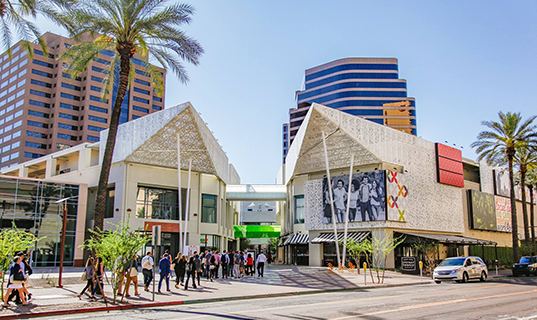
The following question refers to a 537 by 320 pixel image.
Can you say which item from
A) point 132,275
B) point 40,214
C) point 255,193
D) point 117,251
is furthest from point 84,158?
point 117,251

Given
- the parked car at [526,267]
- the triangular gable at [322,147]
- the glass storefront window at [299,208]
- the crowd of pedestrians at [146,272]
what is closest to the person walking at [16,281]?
the crowd of pedestrians at [146,272]

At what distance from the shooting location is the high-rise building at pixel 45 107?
88.8 m

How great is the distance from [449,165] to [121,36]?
3812cm

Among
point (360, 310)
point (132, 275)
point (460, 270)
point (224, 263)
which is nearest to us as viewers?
point (360, 310)

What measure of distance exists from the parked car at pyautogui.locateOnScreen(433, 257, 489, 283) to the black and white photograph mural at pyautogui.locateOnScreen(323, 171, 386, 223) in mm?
15300

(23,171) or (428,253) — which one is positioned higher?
(23,171)

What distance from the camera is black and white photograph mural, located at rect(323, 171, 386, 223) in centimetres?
4153

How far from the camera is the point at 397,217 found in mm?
41844

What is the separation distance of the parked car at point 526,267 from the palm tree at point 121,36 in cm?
2578

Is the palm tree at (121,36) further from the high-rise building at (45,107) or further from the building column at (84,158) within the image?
the high-rise building at (45,107)

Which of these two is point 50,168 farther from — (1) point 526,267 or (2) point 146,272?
(1) point 526,267

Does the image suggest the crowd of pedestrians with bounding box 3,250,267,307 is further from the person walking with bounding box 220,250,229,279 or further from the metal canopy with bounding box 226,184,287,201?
the metal canopy with bounding box 226,184,287,201

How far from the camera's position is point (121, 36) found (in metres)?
22.6

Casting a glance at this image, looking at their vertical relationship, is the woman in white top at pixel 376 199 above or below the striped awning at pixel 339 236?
above
